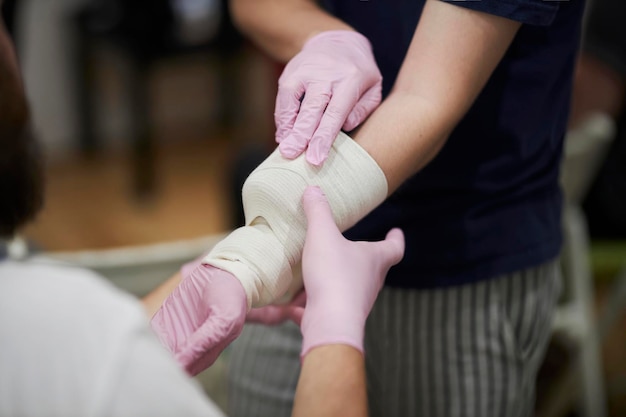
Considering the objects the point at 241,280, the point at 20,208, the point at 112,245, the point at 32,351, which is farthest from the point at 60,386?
the point at 112,245

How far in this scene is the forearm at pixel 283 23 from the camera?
3.24 ft

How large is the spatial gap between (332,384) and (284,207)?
0.18 m

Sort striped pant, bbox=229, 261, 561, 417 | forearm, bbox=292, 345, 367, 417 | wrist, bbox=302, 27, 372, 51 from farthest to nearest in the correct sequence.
Answer: striped pant, bbox=229, 261, 561, 417
wrist, bbox=302, 27, 372, 51
forearm, bbox=292, 345, 367, 417

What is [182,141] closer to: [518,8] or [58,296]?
[518,8]

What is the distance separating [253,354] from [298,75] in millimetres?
420

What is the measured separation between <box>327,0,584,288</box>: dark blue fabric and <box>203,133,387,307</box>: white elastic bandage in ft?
0.47

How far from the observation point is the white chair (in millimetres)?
1688

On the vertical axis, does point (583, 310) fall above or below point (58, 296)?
below

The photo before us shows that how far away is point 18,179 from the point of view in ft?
2.94

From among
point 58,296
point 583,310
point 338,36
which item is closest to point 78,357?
point 58,296

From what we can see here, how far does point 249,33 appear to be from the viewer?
3.68 ft

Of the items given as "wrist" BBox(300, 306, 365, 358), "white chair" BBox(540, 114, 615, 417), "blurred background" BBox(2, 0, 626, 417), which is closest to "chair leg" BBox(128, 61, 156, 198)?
"blurred background" BBox(2, 0, 626, 417)

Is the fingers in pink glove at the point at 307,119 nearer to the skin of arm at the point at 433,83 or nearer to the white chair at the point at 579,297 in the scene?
the skin of arm at the point at 433,83

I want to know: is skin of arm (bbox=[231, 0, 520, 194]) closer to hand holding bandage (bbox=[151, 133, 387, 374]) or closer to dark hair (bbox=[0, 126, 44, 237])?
hand holding bandage (bbox=[151, 133, 387, 374])
